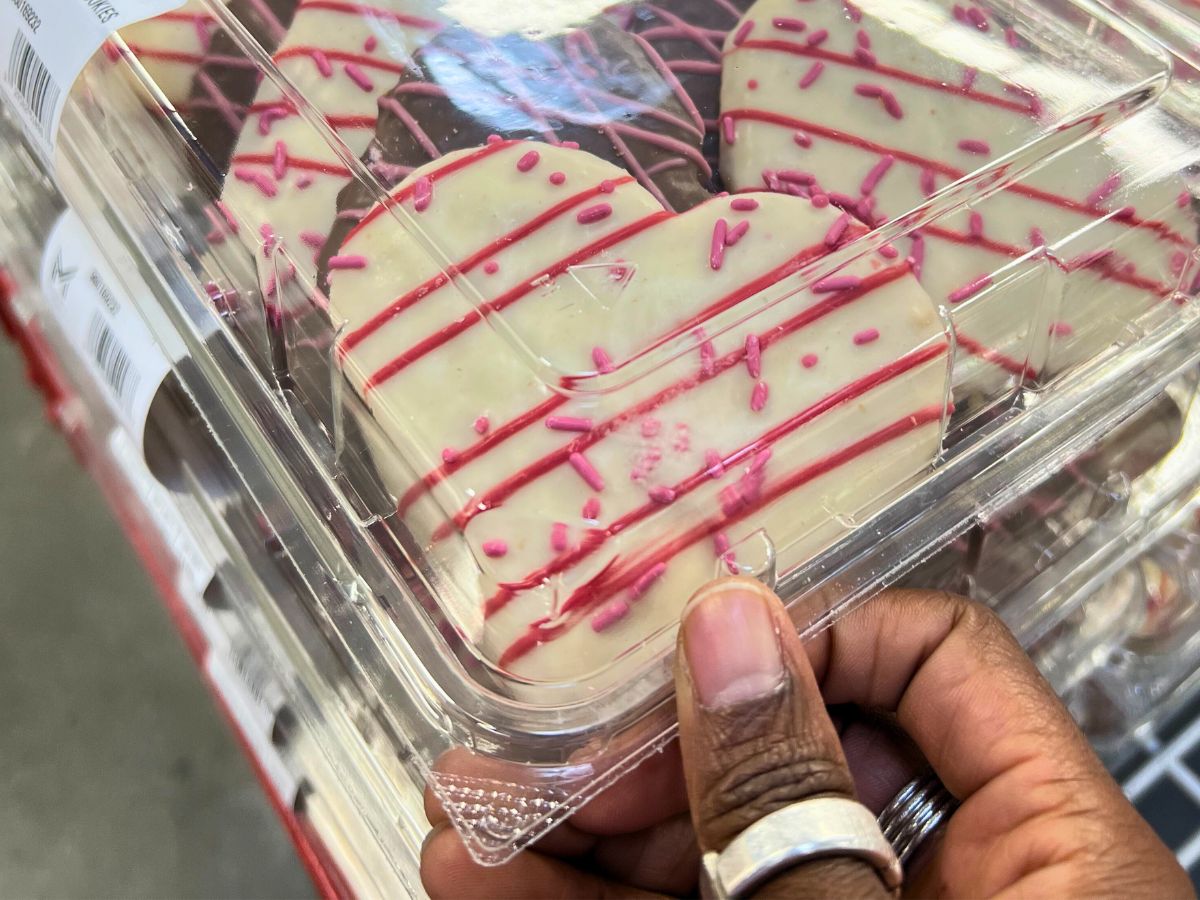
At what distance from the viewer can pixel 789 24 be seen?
109cm

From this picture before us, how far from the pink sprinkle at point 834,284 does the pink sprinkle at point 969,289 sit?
98mm

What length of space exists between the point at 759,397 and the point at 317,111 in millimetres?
498

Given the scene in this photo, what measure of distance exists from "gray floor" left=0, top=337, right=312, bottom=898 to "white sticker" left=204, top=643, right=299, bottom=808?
0.15 metres

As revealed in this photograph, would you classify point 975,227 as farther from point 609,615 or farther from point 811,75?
point 609,615

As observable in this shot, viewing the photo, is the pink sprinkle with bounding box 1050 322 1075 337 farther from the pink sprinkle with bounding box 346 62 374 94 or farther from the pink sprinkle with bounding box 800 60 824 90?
the pink sprinkle with bounding box 346 62 374 94

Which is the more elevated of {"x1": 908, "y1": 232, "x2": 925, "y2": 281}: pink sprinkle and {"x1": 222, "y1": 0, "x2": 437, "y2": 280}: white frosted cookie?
{"x1": 222, "y1": 0, "x2": 437, "y2": 280}: white frosted cookie

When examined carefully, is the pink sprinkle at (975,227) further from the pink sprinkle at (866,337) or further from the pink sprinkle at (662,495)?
the pink sprinkle at (662,495)

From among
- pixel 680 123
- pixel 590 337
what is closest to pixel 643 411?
pixel 590 337

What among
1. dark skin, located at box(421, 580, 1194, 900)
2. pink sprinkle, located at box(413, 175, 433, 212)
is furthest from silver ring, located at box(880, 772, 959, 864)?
pink sprinkle, located at box(413, 175, 433, 212)

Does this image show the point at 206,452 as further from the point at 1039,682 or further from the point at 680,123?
the point at 1039,682

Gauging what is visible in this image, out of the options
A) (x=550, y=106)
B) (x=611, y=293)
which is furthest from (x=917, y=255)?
(x=550, y=106)

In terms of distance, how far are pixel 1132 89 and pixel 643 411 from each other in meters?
0.61

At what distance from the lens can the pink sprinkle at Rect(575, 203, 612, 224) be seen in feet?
3.04

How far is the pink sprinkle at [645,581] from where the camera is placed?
0.80 meters
